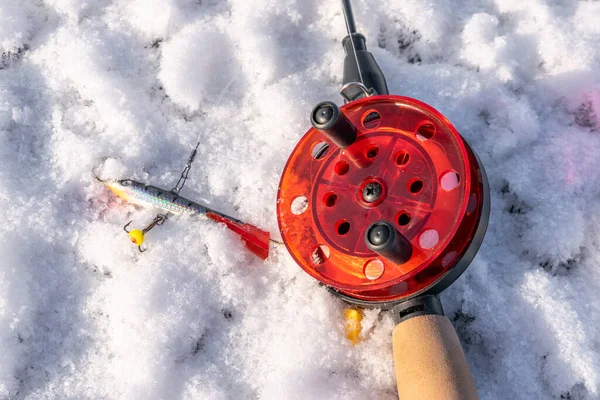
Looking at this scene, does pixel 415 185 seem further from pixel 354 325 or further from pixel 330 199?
pixel 354 325

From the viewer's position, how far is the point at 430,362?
1.51 metres

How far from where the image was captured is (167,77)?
2271 mm

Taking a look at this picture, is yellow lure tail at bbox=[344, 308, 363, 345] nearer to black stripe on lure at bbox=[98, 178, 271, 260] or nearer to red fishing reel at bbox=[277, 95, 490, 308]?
red fishing reel at bbox=[277, 95, 490, 308]

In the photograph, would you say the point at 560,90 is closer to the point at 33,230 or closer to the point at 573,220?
the point at 573,220

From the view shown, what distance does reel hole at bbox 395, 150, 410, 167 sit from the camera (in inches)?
67.2

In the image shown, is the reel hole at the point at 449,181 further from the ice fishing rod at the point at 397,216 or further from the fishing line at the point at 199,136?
the fishing line at the point at 199,136

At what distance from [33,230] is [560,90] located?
6.67 feet

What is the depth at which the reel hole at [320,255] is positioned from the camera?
5.68ft

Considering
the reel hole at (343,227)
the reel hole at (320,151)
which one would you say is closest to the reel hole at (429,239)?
the reel hole at (343,227)

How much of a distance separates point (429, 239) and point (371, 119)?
45 cm

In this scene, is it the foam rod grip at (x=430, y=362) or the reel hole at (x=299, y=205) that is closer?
the foam rod grip at (x=430, y=362)

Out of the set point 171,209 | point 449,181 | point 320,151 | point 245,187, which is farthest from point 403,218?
point 171,209

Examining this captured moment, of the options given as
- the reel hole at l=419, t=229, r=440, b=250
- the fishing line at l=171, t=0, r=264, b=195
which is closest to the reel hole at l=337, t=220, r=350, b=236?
the reel hole at l=419, t=229, r=440, b=250

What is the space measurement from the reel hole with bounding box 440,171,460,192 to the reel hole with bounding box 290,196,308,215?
0.44 metres
